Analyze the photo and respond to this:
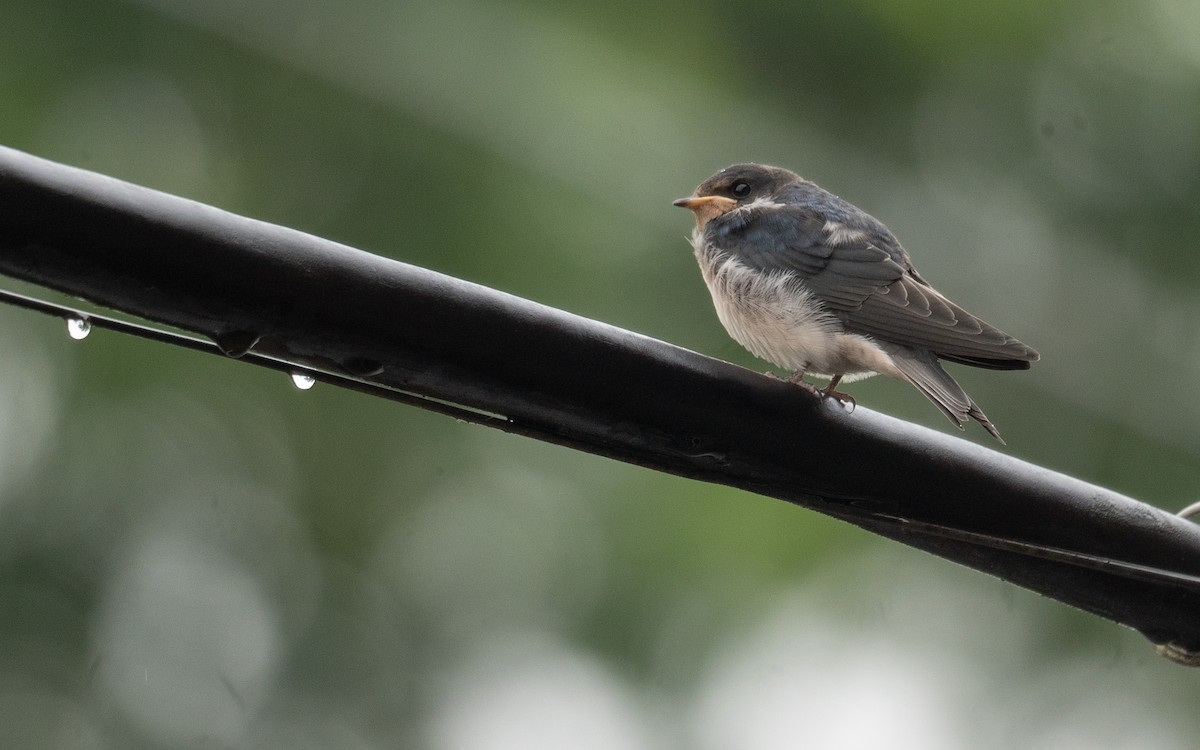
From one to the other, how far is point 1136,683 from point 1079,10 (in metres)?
5.06

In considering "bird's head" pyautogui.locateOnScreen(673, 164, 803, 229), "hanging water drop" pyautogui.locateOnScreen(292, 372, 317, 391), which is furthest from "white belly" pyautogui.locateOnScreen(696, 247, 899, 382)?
"hanging water drop" pyautogui.locateOnScreen(292, 372, 317, 391)

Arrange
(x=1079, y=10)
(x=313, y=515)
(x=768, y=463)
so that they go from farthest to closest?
(x=1079, y=10)
(x=313, y=515)
(x=768, y=463)

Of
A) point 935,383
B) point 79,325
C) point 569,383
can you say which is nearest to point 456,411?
point 569,383

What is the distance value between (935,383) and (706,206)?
148 centimetres

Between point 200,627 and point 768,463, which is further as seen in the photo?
point 200,627

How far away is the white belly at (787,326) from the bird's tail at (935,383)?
0.06 meters

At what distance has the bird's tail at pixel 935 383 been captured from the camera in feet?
9.83

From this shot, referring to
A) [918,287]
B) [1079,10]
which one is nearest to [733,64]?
[1079,10]

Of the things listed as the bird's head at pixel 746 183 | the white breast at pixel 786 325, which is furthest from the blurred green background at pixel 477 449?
the white breast at pixel 786 325

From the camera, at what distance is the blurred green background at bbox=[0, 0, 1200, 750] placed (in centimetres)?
651

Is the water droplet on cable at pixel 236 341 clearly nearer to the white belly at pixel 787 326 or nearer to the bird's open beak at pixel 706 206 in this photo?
the white belly at pixel 787 326

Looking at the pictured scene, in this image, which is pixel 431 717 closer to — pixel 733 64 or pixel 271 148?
pixel 271 148

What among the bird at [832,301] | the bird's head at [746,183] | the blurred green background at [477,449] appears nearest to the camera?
the bird at [832,301]

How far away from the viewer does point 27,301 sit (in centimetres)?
167
